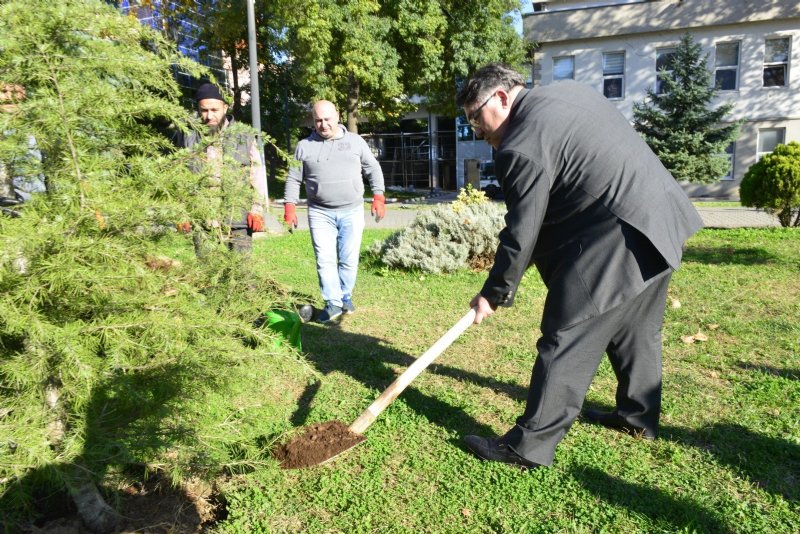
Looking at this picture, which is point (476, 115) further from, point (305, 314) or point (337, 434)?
point (305, 314)

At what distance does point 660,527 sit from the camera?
241 centimetres

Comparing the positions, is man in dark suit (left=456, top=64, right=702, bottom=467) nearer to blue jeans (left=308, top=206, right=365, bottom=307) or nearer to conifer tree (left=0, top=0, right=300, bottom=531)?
conifer tree (left=0, top=0, right=300, bottom=531)

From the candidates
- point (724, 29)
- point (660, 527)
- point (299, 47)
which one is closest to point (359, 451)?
point (660, 527)

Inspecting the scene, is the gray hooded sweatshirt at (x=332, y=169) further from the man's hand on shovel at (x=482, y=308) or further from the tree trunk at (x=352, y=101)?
the tree trunk at (x=352, y=101)

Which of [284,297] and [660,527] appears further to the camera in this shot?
[284,297]

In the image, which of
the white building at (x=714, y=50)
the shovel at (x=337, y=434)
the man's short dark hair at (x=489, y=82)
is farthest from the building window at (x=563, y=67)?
the shovel at (x=337, y=434)

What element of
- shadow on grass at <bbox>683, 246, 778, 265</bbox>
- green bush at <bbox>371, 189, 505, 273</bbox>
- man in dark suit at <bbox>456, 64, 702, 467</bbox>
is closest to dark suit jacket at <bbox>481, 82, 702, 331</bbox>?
man in dark suit at <bbox>456, 64, 702, 467</bbox>

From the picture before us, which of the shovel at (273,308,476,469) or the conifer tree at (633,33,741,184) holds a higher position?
the conifer tree at (633,33,741,184)

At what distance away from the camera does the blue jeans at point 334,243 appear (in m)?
5.59

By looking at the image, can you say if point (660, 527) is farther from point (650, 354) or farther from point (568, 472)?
point (650, 354)

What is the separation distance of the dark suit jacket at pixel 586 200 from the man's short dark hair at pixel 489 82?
120mm

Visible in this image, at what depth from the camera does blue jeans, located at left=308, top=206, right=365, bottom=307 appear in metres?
5.59

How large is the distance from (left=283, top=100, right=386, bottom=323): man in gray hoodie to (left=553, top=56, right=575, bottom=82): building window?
21.4m

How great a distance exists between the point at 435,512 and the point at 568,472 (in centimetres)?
72
